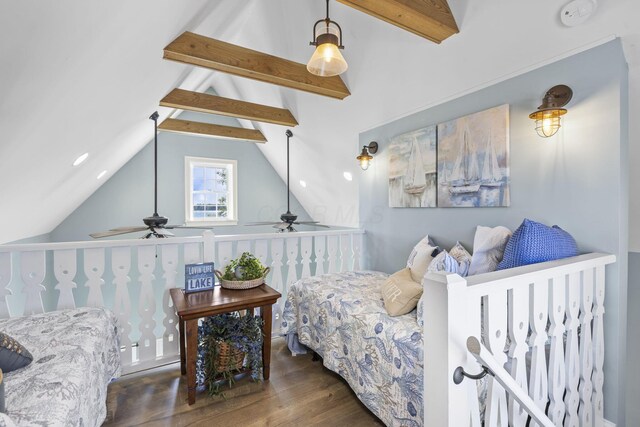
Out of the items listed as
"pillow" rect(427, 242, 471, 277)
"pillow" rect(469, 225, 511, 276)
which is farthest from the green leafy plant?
"pillow" rect(469, 225, 511, 276)

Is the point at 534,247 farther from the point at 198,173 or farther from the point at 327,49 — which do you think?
the point at 198,173

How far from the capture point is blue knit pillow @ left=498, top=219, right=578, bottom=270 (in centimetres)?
140

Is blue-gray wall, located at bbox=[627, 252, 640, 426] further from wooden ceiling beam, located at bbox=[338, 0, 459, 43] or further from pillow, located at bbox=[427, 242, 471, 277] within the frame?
wooden ceiling beam, located at bbox=[338, 0, 459, 43]

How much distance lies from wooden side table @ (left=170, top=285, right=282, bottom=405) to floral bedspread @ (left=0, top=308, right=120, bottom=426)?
1.41 feet

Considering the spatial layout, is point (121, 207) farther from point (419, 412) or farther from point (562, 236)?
Answer: point (562, 236)

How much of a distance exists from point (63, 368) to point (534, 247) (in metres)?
2.19

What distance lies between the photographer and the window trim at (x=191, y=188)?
511cm

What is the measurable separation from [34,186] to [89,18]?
69.6 inches

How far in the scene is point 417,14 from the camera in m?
1.85

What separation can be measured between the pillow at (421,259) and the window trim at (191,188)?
13.0 feet

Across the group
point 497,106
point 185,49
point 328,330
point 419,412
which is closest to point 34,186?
point 185,49

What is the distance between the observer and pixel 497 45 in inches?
74.2

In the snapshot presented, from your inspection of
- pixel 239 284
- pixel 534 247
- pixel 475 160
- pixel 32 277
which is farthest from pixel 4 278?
pixel 475 160

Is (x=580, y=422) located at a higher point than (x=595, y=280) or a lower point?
lower
